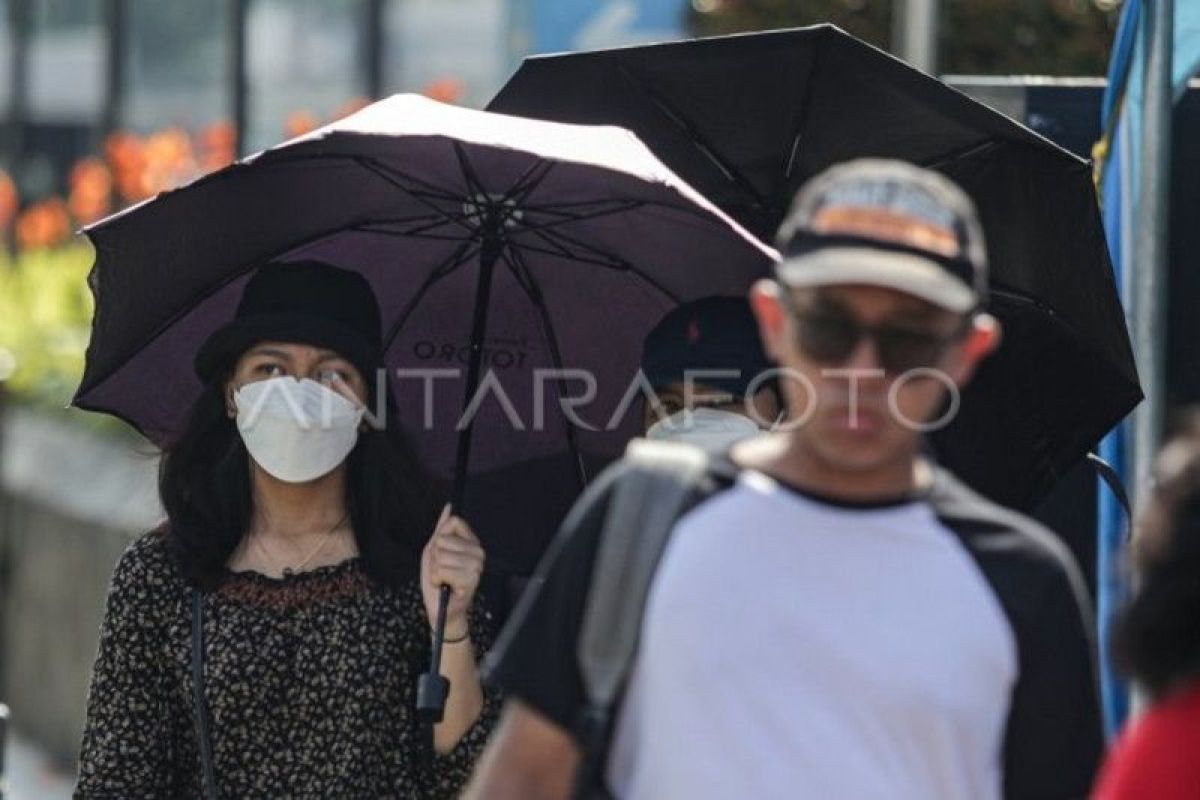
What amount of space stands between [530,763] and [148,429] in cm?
235

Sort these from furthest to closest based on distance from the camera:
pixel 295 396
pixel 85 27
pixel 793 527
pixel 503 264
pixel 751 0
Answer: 1. pixel 85 27
2. pixel 751 0
3. pixel 503 264
4. pixel 295 396
5. pixel 793 527

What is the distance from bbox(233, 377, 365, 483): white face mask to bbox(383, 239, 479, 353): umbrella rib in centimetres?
45

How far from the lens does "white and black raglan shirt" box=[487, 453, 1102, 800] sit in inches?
130

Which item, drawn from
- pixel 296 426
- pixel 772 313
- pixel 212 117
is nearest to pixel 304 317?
pixel 296 426

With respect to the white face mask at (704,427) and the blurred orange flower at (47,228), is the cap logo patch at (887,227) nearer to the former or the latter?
the white face mask at (704,427)

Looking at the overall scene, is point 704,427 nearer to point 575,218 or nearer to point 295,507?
point 575,218

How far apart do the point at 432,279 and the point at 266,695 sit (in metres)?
0.97

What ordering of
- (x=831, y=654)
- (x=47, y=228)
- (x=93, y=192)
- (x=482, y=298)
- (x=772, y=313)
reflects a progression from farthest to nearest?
(x=47, y=228)
(x=93, y=192)
(x=482, y=298)
(x=772, y=313)
(x=831, y=654)

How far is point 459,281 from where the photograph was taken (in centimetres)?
561

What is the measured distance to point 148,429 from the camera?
562 centimetres

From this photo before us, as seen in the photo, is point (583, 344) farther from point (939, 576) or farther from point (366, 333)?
point (939, 576)

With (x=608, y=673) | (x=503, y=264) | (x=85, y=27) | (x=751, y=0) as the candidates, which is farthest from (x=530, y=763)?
(x=85, y=27)

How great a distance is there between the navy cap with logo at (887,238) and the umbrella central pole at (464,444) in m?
1.63

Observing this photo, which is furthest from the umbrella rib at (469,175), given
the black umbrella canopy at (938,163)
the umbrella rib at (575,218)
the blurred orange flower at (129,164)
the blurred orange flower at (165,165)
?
the blurred orange flower at (129,164)
